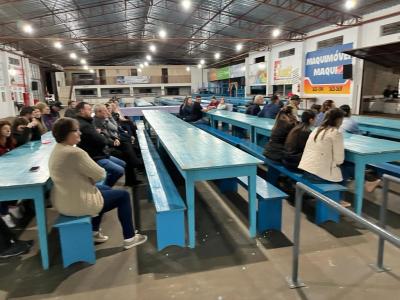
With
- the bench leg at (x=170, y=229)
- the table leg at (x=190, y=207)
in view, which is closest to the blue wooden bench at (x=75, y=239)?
the bench leg at (x=170, y=229)

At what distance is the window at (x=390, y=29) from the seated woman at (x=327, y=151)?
9.02m

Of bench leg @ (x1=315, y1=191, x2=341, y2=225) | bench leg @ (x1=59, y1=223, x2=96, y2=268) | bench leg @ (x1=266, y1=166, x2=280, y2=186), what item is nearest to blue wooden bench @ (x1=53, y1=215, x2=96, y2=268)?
bench leg @ (x1=59, y1=223, x2=96, y2=268)

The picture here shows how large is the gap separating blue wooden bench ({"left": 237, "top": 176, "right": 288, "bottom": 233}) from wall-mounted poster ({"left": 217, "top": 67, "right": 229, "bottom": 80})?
23.0m

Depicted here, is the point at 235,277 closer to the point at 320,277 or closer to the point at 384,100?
the point at 320,277

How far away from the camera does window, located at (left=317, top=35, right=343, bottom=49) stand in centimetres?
1253

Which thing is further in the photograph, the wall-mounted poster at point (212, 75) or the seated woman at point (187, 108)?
the wall-mounted poster at point (212, 75)

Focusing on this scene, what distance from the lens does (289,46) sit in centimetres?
1598

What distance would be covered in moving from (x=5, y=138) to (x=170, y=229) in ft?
8.28

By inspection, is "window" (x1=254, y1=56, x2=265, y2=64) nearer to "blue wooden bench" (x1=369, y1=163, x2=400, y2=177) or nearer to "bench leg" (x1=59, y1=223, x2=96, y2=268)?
"blue wooden bench" (x1=369, y1=163, x2=400, y2=177)

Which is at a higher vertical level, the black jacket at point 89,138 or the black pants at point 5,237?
the black jacket at point 89,138

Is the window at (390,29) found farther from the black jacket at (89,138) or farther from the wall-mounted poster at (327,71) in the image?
the black jacket at (89,138)

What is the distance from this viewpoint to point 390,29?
10273 mm

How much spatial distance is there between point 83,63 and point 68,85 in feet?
8.38

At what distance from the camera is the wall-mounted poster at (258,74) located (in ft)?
61.5
